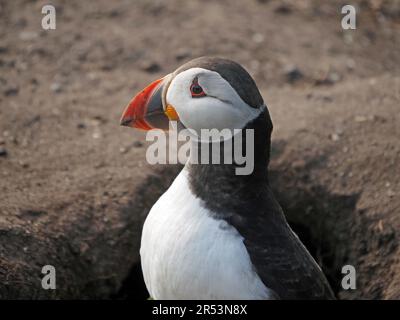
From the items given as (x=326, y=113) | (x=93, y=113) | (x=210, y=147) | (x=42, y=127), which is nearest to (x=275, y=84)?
(x=326, y=113)

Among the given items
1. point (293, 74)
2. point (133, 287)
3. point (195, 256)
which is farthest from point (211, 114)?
point (293, 74)

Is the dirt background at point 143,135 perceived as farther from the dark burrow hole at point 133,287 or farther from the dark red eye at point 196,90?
the dark red eye at point 196,90

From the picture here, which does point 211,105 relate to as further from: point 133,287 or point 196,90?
point 133,287

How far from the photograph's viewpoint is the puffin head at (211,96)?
15.0 feet

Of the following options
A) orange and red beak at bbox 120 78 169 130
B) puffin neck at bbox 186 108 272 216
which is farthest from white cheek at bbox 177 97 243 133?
orange and red beak at bbox 120 78 169 130

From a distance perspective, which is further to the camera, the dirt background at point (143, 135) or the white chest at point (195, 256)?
the dirt background at point (143, 135)

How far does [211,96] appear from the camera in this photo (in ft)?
15.1

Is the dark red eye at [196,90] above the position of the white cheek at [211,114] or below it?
above

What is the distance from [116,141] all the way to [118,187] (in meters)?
0.89

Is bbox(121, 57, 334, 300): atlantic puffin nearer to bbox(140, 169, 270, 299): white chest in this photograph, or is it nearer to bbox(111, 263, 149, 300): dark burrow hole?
A: bbox(140, 169, 270, 299): white chest

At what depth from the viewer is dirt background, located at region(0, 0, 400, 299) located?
6.17 m

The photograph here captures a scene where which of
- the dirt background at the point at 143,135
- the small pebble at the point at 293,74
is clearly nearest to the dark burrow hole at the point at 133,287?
the dirt background at the point at 143,135

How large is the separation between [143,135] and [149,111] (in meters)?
2.59
